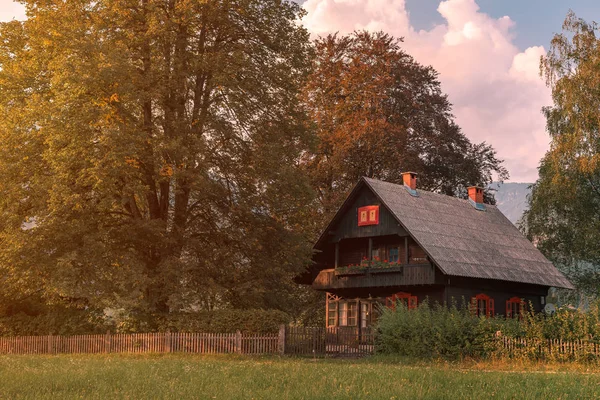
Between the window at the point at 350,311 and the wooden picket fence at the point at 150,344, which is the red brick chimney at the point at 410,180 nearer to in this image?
the window at the point at 350,311

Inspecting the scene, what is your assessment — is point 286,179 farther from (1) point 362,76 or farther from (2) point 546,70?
(2) point 546,70

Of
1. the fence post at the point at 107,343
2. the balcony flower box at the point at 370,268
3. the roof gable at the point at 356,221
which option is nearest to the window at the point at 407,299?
the balcony flower box at the point at 370,268

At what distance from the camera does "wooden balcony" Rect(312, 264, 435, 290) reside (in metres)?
39.1

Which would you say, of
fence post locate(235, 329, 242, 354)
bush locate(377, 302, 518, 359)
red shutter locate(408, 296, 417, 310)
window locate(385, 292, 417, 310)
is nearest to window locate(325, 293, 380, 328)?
window locate(385, 292, 417, 310)

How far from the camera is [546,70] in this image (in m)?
48.7

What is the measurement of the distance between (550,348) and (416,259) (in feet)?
49.5

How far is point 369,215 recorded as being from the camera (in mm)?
42156

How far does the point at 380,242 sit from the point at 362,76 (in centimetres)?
1336

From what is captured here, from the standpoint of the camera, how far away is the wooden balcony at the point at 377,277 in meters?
39.1

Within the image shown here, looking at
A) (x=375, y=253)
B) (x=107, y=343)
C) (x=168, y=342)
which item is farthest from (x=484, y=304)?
(x=107, y=343)

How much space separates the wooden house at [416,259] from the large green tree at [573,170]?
4852 millimetres

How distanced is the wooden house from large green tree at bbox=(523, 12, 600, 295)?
15.9 ft

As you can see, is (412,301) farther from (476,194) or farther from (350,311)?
(476,194)

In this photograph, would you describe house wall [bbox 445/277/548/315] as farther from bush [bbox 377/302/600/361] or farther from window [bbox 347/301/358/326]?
bush [bbox 377/302/600/361]
